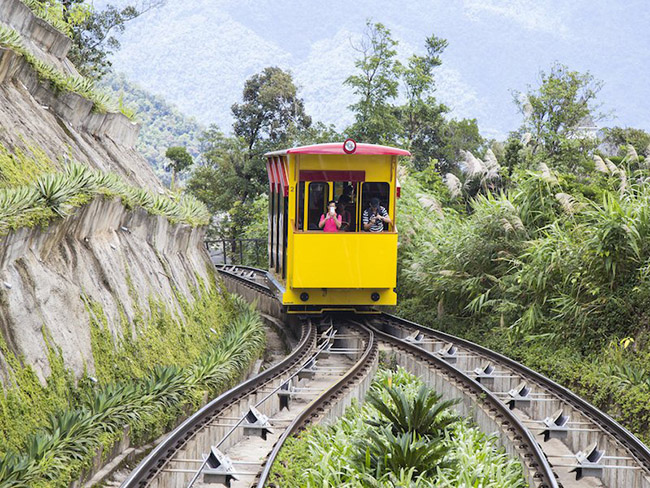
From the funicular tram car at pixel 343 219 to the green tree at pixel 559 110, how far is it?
17514 millimetres

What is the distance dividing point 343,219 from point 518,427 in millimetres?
7080

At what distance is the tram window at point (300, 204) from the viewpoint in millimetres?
15000

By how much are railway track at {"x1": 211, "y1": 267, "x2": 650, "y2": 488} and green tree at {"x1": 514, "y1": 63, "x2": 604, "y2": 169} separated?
61.5 ft


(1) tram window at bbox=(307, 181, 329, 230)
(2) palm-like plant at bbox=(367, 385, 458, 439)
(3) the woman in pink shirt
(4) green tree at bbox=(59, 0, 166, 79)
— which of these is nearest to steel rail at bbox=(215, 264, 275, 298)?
(1) tram window at bbox=(307, 181, 329, 230)

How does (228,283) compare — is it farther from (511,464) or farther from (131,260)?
(511,464)

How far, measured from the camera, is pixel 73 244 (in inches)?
416

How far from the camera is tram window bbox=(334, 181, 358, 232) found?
50.0 ft

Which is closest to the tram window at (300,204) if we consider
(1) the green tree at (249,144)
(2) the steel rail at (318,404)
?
(2) the steel rail at (318,404)

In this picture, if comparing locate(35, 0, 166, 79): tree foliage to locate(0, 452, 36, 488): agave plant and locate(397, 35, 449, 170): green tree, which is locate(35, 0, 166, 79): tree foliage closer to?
locate(397, 35, 449, 170): green tree

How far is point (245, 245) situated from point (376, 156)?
23809 mm

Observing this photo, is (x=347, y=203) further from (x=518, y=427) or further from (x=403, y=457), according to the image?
(x=403, y=457)

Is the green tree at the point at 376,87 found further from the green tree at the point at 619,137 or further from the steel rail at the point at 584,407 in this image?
the steel rail at the point at 584,407

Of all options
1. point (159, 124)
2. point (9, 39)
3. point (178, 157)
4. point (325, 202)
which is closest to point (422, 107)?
point (178, 157)

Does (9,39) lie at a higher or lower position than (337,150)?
higher
